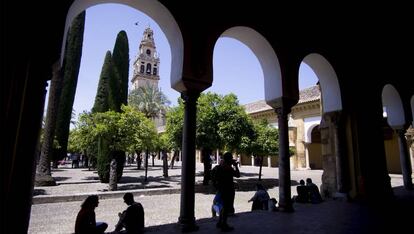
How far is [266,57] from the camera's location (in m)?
5.95

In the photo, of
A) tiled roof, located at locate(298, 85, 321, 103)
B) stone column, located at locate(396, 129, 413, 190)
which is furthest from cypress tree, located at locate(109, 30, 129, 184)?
tiled roof, located at locate(298, 85, 321, 103)

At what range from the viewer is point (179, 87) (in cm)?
443

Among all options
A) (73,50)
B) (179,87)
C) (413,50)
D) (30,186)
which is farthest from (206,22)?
(73,50)

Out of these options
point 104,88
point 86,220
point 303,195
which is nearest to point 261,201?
point 303,195

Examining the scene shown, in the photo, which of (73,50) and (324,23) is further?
(73,50)

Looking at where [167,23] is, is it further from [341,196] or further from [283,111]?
[341,196]

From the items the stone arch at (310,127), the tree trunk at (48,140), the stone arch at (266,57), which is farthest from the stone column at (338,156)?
the stone arch at (310,127)

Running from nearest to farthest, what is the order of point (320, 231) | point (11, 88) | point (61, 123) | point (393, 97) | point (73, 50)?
point (11, 88)
point (320, 231)
point (393, 97)
point (73, 50)
point (61, 123)

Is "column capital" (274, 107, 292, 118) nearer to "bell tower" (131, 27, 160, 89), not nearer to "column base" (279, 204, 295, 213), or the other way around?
"column base" (279, 204, 295, 213)

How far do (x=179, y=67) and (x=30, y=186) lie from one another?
2.58 m

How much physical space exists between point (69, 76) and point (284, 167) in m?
17.9

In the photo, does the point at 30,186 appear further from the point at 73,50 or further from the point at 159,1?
the point at 73,50

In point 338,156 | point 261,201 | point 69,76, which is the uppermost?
point 69,76

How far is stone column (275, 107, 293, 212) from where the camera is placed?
5.34 m
